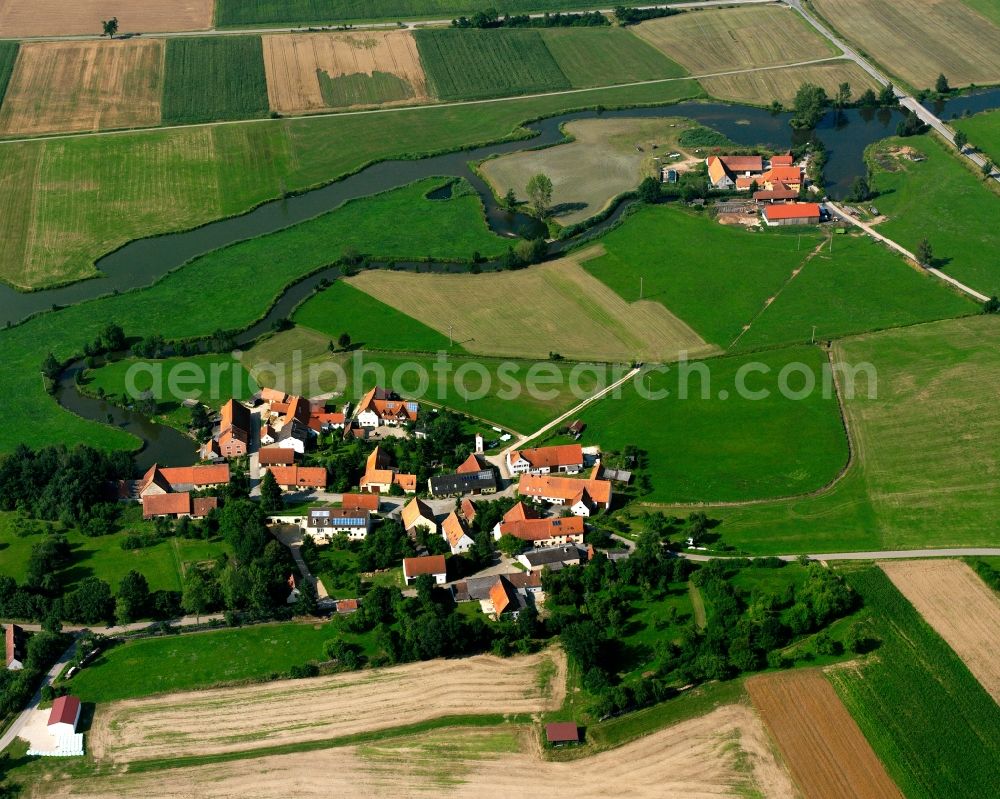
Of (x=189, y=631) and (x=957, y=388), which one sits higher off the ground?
(x=957, y=388)

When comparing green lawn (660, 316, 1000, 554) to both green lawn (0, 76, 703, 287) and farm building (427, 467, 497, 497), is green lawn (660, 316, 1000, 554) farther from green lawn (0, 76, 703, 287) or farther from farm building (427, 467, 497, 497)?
green lawn (0, 76, 703, 287)

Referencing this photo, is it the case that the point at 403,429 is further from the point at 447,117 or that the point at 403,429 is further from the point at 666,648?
the point at 447,117

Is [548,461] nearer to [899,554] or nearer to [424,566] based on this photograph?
[424,566]

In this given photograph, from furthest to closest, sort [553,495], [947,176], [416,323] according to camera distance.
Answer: [947,176]
[416,323]
[553,495]

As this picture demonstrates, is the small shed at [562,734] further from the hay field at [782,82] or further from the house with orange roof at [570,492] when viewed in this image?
the hay field at [782,82]

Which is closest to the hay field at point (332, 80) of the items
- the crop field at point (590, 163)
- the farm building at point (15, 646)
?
the crop field at point (590, 163)

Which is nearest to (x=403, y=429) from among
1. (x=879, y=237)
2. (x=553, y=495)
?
(x=553, y=495)

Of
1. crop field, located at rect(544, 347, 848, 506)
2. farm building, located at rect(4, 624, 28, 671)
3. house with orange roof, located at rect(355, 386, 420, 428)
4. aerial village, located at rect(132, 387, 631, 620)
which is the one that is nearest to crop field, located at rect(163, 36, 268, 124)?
aerial village, located at rect(132, 387, 631, 620)
